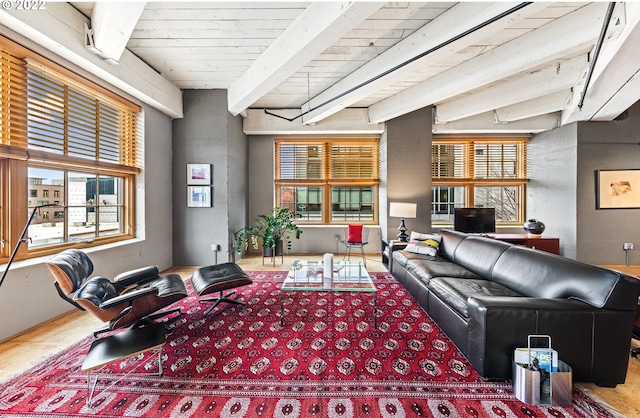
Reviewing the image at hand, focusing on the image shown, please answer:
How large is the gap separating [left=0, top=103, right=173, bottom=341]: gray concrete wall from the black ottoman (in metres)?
1.42

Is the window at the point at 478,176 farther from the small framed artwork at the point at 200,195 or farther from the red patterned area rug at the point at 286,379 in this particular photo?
the small framed artwork at the point at 200,195

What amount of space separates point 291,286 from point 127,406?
1448 mm

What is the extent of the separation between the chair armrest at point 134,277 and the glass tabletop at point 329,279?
1543 mm

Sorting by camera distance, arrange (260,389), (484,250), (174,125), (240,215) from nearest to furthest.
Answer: (260,389) → (484,250) → (174,125) → (240,215)

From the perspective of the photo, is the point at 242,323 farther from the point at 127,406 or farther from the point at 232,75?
the point at 232,75

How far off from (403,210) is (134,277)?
421cm

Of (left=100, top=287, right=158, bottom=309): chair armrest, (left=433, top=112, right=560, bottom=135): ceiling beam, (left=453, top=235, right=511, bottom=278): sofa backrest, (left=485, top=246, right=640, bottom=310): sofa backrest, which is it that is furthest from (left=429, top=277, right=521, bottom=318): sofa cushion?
(left=433, top=112, right=560, bottom=135): ceiling beam

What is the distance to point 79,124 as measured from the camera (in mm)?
3004

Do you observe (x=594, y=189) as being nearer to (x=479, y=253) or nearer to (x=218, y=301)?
(x=479, y=253)

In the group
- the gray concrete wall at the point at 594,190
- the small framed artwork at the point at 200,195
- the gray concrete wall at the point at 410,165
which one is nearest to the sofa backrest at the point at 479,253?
the gray concrete wall at the point at 410,165

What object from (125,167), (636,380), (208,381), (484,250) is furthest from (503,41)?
(125,167)

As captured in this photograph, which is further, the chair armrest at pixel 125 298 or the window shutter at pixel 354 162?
the window shutter at pixel 354 162

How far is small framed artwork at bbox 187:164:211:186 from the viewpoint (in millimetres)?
4488

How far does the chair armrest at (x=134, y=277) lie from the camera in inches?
102
